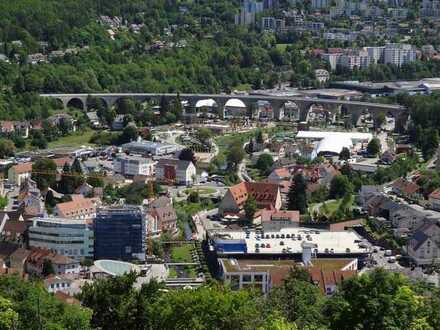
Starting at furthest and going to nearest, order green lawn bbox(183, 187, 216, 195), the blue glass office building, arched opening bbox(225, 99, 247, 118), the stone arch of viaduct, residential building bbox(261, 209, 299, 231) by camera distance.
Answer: arched opening bbox(225, 99, 247, 118) < the stone arch of viaduct < green lawn bbox(183, 187, 216, 195) < residential building bbox(261, 209, 299, 231) < the blue glass office building

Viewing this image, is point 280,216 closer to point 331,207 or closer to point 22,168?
point 331,207

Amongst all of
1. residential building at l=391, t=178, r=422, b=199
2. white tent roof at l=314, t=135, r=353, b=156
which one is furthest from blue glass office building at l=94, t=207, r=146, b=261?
white tent roof at l=314, t=135, r=353, b=156

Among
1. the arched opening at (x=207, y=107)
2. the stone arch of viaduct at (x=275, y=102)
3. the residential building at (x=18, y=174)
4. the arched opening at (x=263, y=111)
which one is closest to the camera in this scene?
the residential building at (x=18, y=174)

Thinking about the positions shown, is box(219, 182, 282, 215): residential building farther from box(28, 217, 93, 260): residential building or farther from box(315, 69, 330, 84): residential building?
box(315, 69, 330, 84): residential building

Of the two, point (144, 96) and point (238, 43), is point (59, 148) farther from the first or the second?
point (238, 43)

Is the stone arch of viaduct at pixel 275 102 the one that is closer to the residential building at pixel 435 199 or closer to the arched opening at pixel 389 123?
the arched opening at pixel 389 123

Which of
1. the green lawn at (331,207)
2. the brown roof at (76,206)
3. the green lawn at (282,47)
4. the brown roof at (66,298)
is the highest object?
the brown roof at (66,298)

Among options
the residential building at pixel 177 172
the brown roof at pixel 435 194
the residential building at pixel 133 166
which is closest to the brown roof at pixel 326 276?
the brown roof at pixel 435 194

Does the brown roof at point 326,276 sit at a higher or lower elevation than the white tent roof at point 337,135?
higher
